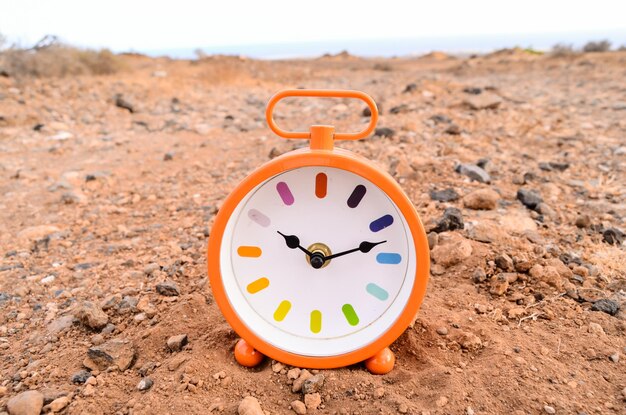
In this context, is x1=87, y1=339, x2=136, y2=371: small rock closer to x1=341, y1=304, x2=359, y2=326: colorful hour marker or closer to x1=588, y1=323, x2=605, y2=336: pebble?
x1=341, y1=304, x2=359, y2=326: colorful hour marker

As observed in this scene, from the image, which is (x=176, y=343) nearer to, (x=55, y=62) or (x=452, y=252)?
(x=452, y=252)

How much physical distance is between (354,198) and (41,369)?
5.17ft

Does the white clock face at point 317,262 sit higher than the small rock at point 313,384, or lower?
higher

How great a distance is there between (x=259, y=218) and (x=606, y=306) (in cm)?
177

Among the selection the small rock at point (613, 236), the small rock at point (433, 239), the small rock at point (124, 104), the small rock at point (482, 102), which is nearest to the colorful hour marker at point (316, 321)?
the small rock at point (433, 239)

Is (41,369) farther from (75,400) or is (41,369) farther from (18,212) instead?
(18,212)

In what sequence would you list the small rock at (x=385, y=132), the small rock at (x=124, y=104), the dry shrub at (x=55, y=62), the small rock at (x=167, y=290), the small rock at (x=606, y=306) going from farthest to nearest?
the dry shrub at (x=55, y=62) < the small rock at (x=124, y=104) < the small rock at (x=385, y=132) < the small rock at (x=167, y=290) < the small rock at (x=606, y=306)

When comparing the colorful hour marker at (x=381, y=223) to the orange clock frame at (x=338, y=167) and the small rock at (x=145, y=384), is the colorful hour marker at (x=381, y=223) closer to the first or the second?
the orange clock frame at (x=338, y=167)

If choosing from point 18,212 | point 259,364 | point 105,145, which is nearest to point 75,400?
point 259,364

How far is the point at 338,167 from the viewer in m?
1.96

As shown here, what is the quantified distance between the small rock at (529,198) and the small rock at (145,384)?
2884mm

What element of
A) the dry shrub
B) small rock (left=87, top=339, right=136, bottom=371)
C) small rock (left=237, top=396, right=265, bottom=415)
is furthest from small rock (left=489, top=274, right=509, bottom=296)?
the dry shrub

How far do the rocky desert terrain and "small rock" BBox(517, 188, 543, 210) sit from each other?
0.05 feet

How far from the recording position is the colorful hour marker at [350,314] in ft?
7.09
